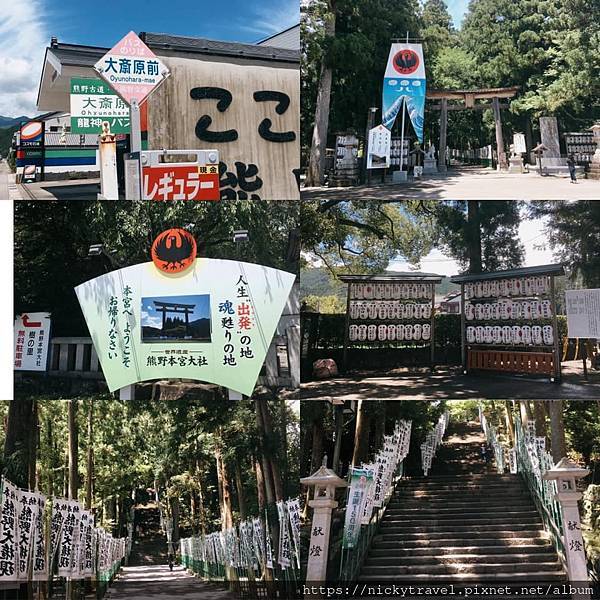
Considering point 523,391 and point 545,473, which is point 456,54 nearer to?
point 523,391

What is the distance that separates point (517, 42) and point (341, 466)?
487 cm

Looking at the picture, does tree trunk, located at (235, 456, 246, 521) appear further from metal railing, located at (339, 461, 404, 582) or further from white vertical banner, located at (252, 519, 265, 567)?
metal railing, located at (339, 461, 404, 582)

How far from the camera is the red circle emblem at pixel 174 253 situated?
6336 millimetres

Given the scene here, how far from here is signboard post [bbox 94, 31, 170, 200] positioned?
618cm

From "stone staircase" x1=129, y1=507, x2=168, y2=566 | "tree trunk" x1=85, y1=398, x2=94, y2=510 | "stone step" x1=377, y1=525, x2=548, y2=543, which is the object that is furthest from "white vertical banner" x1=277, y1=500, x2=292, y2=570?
"tree trunk" x1=85, y1=398, x2=94, y2=510

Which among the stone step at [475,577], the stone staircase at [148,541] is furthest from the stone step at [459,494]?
the stone staircase at [148,541]

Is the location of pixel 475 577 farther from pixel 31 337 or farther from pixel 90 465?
pixel 31 337

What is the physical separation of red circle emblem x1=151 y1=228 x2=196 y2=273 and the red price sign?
0.46 m

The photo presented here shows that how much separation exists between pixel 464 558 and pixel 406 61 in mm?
4907

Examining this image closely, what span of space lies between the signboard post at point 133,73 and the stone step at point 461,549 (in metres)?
3.93

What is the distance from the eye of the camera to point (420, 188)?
308 inches

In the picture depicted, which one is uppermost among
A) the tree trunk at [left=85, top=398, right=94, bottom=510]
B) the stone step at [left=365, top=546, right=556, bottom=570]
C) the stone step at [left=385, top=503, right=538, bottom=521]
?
the tree trunk at [left=85, top=398, right=94, bottom=510]

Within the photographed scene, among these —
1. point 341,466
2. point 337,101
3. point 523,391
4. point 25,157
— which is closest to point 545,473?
point 523,391

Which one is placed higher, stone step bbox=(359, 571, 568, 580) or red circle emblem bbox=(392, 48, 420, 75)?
red circle emblem bbox=(392, 48, 420, 75)
